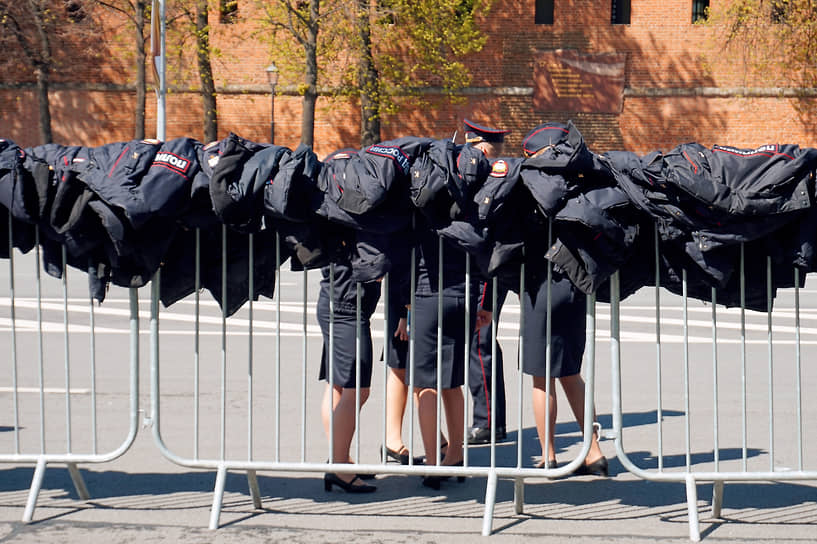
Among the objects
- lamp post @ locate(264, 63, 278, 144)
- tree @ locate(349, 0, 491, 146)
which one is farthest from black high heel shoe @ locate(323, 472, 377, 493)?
lamp post @ locate(264, 63, 278, 144)

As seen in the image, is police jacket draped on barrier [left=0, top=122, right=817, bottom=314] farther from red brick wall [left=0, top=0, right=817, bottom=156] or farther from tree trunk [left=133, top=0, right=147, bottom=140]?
red brick wall [left=0, top=0, right=817, bottom=156]

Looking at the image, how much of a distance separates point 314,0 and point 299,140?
19.6 feet

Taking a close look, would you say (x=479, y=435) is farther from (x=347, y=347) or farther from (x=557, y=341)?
(x=347, y=347)

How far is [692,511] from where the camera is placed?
4.82m

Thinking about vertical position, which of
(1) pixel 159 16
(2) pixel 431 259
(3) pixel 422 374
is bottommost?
(3) pixel 422 374

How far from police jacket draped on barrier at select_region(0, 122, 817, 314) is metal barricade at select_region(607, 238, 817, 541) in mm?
193

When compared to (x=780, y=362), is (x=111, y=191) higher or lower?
higher

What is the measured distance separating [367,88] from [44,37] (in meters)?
11.6

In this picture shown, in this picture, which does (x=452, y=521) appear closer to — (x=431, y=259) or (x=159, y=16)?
(x=431, y=259)

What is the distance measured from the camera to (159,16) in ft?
89.0

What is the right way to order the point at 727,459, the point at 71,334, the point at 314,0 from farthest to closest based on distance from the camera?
1. the point at 314,0
2. the point at 71,334
3. the point at 727,459

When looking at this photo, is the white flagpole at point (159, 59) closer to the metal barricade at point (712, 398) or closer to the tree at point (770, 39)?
the metal barricade at point (712, 398)

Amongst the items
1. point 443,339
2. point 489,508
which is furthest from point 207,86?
point 489,508

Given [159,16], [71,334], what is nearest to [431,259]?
[71,334]
